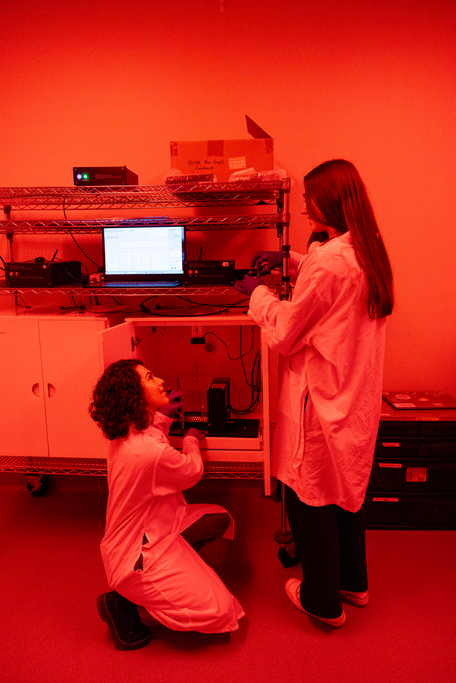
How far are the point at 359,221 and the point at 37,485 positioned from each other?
7.06 feet

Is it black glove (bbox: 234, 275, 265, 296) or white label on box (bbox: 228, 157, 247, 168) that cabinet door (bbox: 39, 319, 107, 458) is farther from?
white label on box (bbox: 228, 157, 247, 168)

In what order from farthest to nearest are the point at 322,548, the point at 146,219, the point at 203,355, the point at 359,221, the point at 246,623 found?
the point at 203,355 < the point at 146,219 < the point at 246,623 < the point at 322,548 < the point at 359,221

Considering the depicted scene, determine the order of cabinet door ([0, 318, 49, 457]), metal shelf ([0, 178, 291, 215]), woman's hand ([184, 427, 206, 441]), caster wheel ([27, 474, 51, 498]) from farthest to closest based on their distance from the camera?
caster wheel ([27, 474, 51, 498]) → cabinet door ([0, 318, 49, 457]) → metal shelf ([0, 178, 291, 215]) → woman's hand ([184, 427, 206, 441])

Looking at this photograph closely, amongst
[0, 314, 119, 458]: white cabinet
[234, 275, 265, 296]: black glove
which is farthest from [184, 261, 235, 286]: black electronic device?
Answer: [0, 314, 119, 458]: white cabinet

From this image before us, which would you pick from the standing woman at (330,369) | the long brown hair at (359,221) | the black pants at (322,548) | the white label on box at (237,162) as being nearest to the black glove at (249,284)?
the standing woman at (330,369)

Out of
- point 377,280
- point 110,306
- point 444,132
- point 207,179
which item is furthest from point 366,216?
point 110,306

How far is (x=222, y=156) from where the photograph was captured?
2.08m

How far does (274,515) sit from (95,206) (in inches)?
74.0

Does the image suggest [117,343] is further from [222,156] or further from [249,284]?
[222,156]

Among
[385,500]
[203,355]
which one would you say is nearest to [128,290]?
[203,355]

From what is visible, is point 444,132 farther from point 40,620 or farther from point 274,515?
point 40,620

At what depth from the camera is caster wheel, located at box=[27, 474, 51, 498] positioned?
2.58m

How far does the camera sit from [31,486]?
2.61 metres

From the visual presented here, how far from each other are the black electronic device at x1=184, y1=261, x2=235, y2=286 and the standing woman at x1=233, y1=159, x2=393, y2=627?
41 cm
